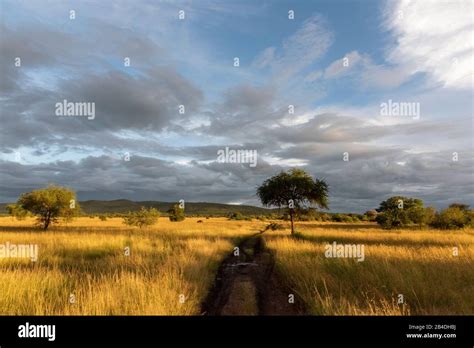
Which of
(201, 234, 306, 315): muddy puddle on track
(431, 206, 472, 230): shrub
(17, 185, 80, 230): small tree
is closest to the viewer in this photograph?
(201, 234, 306, 315): muddy puddle on track

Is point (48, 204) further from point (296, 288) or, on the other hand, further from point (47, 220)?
point (296, 288)

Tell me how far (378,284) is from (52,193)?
4329 centimetres

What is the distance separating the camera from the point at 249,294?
1018 centimetres

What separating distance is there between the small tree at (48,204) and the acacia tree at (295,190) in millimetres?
25439

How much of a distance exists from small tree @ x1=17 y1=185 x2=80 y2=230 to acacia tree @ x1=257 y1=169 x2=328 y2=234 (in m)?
25.4

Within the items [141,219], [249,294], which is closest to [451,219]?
[141,219]

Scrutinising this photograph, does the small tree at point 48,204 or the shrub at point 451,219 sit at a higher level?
the small tree at point 48,204

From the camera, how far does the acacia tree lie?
32.0 metres

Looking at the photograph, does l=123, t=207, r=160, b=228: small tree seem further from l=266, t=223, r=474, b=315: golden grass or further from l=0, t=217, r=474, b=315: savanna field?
l=266, t=223, r=474, b=315: golden grass

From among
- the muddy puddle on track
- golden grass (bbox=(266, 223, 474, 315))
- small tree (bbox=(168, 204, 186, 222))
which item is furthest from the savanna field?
small tree (bbox=(168, 204, 186, 222))

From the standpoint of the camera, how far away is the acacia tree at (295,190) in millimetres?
32031

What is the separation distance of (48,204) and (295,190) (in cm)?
3051

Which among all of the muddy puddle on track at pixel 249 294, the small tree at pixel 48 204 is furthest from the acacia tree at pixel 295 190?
the small tree at pixel 48 204

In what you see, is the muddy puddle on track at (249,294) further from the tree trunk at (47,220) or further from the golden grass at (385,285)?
the tree trunk at (47,220)
